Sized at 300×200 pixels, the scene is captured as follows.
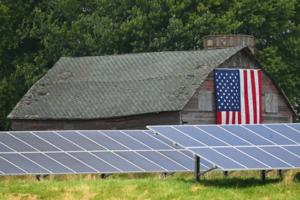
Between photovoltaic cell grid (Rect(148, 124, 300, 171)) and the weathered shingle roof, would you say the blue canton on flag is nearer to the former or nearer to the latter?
the weathered shingle roof

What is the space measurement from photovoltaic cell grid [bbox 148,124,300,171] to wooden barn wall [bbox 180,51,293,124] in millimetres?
22093

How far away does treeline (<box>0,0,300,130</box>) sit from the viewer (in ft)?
197

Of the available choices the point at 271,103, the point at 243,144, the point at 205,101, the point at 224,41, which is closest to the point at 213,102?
the point at 205,101

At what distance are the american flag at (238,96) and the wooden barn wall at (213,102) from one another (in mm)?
410

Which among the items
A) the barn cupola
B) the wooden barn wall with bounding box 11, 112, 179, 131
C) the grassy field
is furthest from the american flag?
the grassy field

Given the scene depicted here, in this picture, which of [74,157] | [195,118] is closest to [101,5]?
[195,118]

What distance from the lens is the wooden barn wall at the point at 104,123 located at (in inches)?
1890

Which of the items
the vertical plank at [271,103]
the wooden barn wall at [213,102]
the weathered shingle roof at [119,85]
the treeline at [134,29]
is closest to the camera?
the wooden barn wall at [213,102]

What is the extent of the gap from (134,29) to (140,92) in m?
10.1

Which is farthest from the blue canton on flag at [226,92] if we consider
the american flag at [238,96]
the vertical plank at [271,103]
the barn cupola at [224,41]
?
the barn cupola at [224,41]

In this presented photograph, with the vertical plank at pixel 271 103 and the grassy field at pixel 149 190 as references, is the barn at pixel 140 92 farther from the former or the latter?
the grassy field at pixel 149 190

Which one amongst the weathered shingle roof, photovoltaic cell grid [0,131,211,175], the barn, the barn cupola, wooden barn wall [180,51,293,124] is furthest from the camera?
the barn cupola

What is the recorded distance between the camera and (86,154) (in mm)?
26062

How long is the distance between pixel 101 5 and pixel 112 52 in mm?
3368
